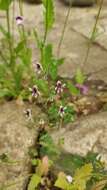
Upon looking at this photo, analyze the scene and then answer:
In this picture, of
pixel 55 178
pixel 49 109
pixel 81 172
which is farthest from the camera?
pixel 49 109

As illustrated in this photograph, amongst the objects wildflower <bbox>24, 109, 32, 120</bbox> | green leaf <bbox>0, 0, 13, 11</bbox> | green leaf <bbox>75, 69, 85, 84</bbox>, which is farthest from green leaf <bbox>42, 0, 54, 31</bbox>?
wildflower <bbox>24, 109, 32, 120</bbox>

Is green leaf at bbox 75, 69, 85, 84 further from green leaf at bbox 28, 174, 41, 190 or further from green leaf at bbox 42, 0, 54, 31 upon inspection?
green leaf at bbox 28, 174, 41, 190

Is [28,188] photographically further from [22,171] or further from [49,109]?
[49,109]

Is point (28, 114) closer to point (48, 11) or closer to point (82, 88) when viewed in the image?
point (82, 88)

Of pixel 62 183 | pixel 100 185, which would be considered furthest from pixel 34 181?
pixel 100 185

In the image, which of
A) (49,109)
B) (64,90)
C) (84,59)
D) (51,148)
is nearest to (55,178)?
(51,148)

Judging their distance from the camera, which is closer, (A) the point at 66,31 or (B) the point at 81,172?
(B) the point at 81,172
